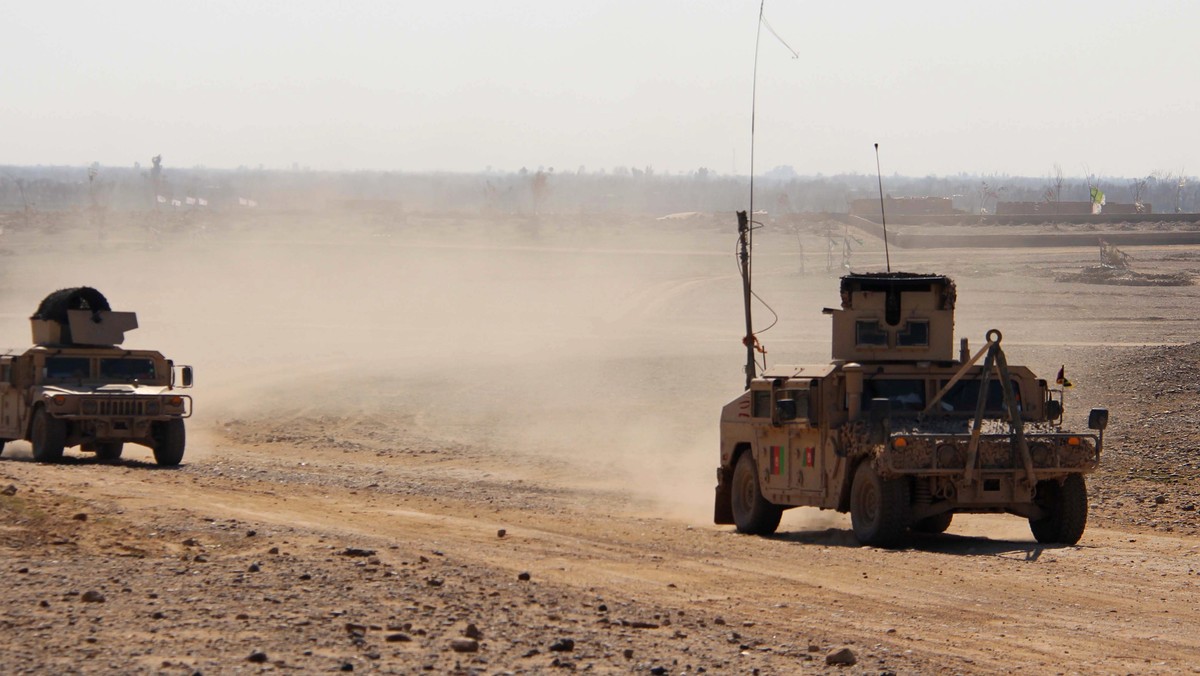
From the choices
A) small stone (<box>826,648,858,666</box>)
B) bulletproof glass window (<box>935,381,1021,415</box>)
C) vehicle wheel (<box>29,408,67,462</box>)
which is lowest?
vehicle wheel (<box>29,408,67,462</box>)

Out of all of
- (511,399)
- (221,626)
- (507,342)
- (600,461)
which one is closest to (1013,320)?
(507,342)

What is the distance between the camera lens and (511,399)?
37875mm

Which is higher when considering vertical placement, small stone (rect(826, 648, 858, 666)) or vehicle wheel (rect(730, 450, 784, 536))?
small stone (rect(826, 648, 858, 666))

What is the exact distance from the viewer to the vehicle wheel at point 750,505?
18188 millimetres

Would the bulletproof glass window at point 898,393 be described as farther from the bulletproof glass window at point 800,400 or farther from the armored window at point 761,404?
the armored window at point 761,404

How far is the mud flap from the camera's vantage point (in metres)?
19.2

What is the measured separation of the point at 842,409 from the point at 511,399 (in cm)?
2156

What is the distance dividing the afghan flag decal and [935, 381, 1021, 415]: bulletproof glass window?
190cm

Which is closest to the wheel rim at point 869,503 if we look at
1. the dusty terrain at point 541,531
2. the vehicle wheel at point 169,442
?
the dusty terrain at point 541,531

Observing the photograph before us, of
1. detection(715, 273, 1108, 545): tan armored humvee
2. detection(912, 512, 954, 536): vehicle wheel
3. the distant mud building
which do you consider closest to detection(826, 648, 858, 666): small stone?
detection(715, 273, 1108, 545): tan armored humvee

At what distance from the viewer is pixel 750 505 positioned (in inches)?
730

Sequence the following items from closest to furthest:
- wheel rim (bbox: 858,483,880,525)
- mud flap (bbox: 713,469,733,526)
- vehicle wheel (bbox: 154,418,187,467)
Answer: wheel rim (bbox: 858,483,880,525), mud flap (bbox: 713,469,733,526), vehicle wheel (bbox: 154,418,187,467)

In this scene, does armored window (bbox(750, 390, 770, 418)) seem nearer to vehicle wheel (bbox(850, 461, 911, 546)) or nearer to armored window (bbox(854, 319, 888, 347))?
armored window (bbox(854, 319, 888, 347))

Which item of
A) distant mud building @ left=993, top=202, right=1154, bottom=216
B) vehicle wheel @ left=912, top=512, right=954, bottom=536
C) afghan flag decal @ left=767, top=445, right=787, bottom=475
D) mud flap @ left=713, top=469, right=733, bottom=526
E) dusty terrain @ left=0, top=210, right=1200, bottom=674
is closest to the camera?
dusty terrain @ left=0, top=210, right=1200, bottom=674
